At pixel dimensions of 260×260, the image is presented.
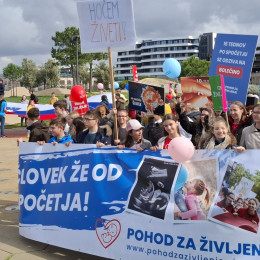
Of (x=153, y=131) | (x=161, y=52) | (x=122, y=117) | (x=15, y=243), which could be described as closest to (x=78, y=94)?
(x=153, y=131)

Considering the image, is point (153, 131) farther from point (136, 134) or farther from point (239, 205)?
point (239, 205)

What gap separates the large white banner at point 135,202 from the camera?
12.9ft

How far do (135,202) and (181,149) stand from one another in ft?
2.58

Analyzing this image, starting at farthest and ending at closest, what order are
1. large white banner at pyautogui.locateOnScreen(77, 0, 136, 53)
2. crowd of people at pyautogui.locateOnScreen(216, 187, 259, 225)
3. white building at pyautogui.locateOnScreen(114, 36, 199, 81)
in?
white building at pyautogui.locateOnScreen(114, 36, 199, 81) < large white banner at pyautogui.locateOnScreen(77, 0, 136, 53) < crowd of people at pyautogui.locateOnScreen(216, 187, 259, 225)

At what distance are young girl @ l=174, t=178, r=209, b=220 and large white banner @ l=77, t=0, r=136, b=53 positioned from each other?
6.70 ft

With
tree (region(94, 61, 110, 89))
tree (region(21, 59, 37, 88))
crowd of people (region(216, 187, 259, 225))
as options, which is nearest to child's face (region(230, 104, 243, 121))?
crowd of people (region(216, 187, 259, 225))

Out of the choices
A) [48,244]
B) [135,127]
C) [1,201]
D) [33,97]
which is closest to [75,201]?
[48,244]

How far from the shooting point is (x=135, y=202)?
4.44 meters

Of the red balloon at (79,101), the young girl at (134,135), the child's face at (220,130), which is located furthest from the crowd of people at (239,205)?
the red balloon at (79,101)

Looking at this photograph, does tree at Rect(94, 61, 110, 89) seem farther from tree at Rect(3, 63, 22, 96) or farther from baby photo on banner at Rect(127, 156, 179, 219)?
baby photo on banner at Rect(127, 156, 179, 219)

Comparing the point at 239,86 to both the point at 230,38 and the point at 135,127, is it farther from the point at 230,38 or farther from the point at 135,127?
the point at 135,127

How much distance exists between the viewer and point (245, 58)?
24.0ft

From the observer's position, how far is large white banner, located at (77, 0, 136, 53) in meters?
5.34

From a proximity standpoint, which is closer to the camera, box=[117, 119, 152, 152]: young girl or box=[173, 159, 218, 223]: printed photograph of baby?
box=[173, 159, 218, 223]: printed photograph of baby
